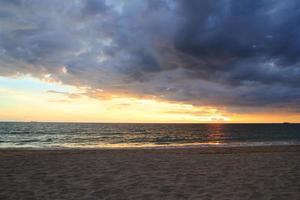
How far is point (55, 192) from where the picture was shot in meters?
8.02

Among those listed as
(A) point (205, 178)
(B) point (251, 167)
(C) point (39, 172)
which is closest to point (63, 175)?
(C) point (39, 172)

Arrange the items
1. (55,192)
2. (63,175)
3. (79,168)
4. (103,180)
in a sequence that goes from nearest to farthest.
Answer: (55,192), (103,180), (63,175), (79,168)

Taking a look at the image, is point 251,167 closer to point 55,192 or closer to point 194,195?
point 194,195

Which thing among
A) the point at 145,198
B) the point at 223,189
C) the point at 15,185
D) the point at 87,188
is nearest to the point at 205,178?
the point at 223,189

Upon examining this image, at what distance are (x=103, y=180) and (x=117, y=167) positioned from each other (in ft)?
9.92

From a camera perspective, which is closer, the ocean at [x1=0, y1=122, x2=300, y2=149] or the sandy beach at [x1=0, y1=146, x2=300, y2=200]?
the sandy beach at [x1=0, y1=146, x2=300, y2=200]

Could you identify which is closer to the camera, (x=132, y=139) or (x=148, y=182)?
(x=148, y=182)

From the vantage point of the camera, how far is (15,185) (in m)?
8.91

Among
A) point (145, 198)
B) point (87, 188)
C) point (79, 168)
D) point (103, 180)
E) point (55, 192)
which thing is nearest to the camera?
point (145, 198)

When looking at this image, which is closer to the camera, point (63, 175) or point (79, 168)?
point (63, 175)

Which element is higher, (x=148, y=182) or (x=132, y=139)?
(x=148, y=182)

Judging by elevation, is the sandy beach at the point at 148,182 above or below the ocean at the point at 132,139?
above

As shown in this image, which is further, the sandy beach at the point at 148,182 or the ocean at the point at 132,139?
the ocean at the point at 132,139

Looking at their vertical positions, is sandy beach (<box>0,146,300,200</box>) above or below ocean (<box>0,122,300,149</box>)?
above
